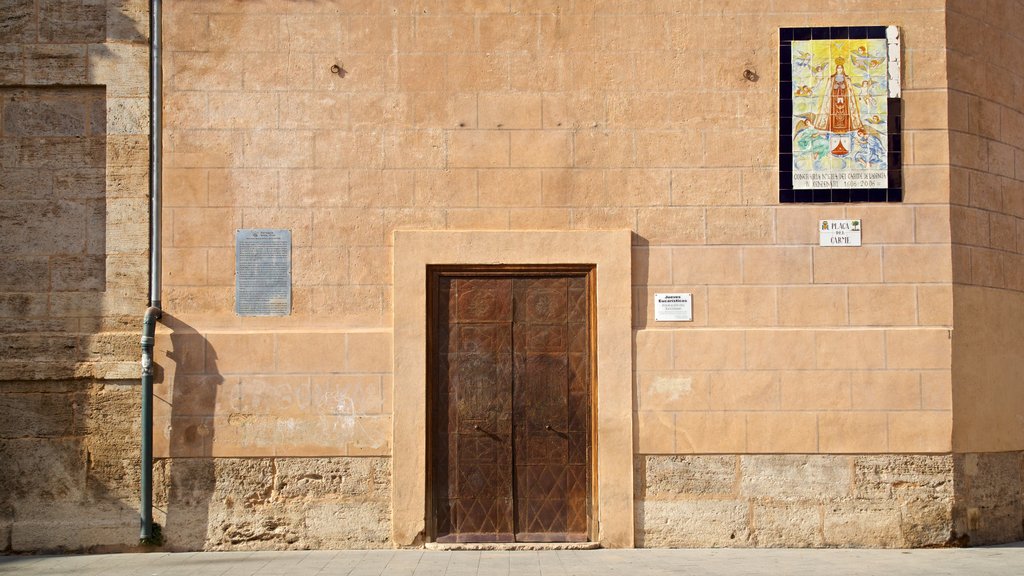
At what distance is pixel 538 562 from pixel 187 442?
296cm

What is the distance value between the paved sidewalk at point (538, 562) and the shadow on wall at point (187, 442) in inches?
10.1

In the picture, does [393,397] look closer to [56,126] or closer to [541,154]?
[541,154]

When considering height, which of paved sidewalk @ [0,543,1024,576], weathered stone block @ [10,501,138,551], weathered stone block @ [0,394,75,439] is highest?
weathered stone block @ [0,394,75,439]

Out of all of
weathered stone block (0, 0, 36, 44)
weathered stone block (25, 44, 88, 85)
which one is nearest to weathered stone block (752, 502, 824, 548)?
weathered stone block (25, 44, 88, 85)

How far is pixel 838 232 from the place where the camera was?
8516mm

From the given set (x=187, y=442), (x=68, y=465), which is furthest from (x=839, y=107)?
(x=68, y=465)

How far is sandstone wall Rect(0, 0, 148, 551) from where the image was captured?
8.41 metres

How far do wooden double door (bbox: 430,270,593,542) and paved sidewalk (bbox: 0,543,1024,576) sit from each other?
1.04ft

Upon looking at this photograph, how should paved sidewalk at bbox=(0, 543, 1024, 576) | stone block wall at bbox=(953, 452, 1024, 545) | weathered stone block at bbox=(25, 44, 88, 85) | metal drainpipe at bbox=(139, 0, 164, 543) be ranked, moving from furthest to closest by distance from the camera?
1. weathered stone block at bbox=(25, 44, 88, 85)
2. stone block wall at bbox=(953, 452, 1024, 545)
3. metal drainpipe at bbox=(139, 0, 164, 543)
4. paved sidewalk at bbox=(0, 543, 1024, 576)

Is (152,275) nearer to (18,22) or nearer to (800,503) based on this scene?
(18,22)

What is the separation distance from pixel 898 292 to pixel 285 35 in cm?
540

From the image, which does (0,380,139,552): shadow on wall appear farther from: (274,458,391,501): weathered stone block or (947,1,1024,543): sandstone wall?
(947,1,1024,543): sandstone wall

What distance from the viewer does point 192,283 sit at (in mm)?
8516

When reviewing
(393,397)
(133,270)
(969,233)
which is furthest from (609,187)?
(133,270)
